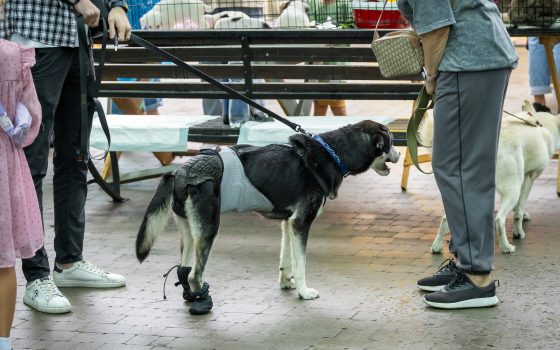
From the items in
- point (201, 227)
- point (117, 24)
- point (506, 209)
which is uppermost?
point (117, 24)

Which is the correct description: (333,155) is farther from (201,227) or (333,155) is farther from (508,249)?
(508,249)

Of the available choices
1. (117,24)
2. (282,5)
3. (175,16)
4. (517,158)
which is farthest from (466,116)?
(175,16)

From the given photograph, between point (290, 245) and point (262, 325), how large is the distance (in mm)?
691

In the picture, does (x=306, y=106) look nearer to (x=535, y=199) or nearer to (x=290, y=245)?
(x=535, y=199)

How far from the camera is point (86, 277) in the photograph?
6492 millimetres

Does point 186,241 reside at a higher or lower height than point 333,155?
lower

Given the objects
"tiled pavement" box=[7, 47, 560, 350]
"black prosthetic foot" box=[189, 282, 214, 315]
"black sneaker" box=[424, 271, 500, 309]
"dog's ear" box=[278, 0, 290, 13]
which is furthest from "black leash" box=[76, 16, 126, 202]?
"dog's ear" box=[278, 0, 290, 13]

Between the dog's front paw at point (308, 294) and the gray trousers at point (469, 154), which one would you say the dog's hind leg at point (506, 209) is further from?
the dog's front paw at point (308, 294)

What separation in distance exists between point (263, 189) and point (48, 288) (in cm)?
139

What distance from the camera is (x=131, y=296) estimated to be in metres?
6.31

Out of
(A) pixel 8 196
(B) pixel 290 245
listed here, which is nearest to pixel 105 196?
(B) pixel 290 245

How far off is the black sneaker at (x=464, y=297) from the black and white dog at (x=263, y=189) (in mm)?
729

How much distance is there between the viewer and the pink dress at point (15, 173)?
5109 mm

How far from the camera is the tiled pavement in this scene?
5.47m
